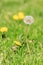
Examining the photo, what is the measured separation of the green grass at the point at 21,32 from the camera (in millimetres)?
2555

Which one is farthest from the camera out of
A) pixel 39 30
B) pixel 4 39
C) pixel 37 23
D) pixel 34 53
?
pixel 37 23

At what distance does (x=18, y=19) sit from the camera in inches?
136

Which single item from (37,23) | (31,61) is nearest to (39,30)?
(37,23)

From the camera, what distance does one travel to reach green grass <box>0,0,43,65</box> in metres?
2.55

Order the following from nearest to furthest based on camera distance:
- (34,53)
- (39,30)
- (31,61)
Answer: (31,61)
(34,53)
(39,30)

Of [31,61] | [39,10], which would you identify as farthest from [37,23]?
[31,61]

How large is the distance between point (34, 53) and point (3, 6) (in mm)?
1557

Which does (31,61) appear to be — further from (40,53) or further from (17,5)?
(17,5)

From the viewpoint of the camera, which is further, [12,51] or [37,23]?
[37,23]

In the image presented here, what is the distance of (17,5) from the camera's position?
13.5 feet

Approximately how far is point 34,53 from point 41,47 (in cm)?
17

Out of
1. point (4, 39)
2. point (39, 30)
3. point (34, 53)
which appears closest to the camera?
point (34, 53)

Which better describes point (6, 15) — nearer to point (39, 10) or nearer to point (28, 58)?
point (39, 10)

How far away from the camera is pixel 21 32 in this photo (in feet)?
10.1
